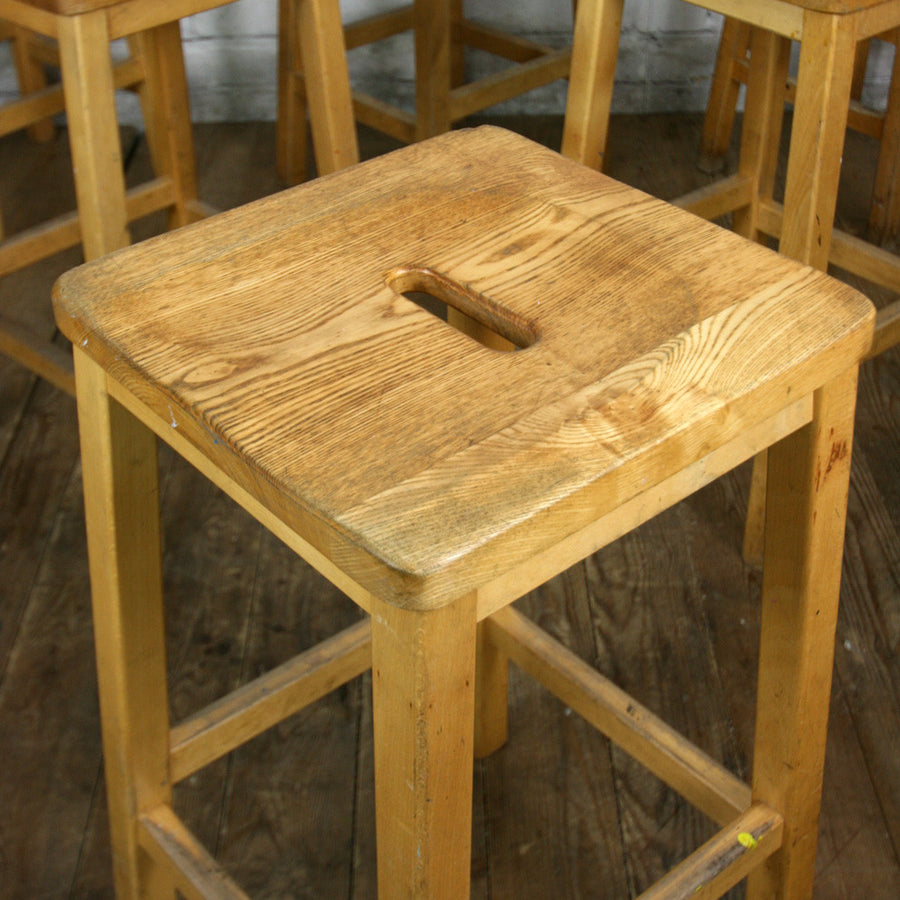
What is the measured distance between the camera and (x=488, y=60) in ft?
9.70

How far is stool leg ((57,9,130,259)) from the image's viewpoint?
4.49 ft

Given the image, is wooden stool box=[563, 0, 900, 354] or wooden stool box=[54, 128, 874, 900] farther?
wooden stool box=[563, 0, 900, 354]

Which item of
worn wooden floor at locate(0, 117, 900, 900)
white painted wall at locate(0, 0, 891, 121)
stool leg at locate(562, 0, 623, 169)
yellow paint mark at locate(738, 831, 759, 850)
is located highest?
stool leg at locate(562, 0, 623, 169)

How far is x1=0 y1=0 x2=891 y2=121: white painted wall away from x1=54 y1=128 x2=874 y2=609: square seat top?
2067mm

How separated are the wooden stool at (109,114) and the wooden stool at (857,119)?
931 millimetres

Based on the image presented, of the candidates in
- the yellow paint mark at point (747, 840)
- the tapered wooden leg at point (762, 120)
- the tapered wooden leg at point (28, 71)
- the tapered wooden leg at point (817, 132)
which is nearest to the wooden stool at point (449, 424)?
the yellow paint mark at point (747, 840)

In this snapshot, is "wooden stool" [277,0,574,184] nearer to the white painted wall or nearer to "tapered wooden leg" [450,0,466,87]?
"tapered wooden leg" [450,0,466,87]

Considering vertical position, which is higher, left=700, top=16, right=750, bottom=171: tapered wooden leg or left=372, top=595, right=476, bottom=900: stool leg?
Answer: left=372, top=595, right=476, bottom=900: stool leg

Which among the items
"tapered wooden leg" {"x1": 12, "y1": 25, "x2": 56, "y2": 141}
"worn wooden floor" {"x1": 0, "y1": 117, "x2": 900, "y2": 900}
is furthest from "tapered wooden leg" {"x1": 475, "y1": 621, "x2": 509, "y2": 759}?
"tapered wooden leg" {"x1": 12, "y1": 25, "x2": 56, "y2": 141}

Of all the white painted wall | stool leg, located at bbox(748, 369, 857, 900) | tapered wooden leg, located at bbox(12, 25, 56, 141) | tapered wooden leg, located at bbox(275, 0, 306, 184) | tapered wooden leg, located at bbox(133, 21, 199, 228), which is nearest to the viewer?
stool leg, located at bbox(748, 369, 857, 900)

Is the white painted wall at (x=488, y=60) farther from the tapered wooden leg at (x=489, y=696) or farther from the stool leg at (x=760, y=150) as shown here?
the tapered wooden leg at (x=489, y=696)

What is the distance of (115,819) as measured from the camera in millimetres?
1098

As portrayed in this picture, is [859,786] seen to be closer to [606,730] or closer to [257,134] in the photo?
[606,730]

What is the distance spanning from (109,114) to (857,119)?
1.48m
